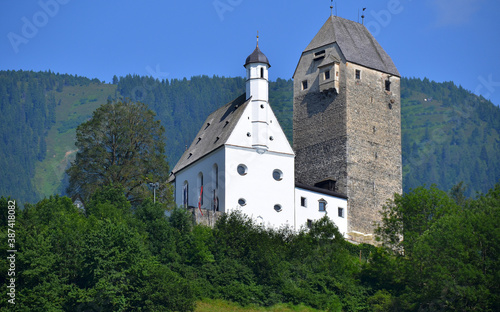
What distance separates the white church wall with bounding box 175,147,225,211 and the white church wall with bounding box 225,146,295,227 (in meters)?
0.77

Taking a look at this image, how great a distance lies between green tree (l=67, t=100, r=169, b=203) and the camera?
2810 inches

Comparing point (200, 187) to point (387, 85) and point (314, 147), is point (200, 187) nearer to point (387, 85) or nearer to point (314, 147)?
point (314, 147)

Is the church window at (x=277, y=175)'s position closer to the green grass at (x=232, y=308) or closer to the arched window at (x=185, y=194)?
the arched window at (x=185, y=194)

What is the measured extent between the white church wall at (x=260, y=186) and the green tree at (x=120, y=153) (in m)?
7.58

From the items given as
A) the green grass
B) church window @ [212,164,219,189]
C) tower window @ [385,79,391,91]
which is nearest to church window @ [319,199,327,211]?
church window @ [212,164,219,189]

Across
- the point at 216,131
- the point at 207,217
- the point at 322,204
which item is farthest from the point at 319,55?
the point at 207,217

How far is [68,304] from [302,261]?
18.3 m

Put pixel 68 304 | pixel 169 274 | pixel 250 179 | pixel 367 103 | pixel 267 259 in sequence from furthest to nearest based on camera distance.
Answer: pixel 367 103 < pixel 250 179 < pixel 267 259 < pixel 169 274 < pixel 68 304

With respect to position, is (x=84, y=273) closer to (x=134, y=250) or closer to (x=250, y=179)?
(x=134, y=250)

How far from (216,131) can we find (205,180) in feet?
16.3

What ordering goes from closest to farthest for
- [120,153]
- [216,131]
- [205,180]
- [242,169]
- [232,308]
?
[232,308], [242,169], [205,180], [120,153], [216,131]

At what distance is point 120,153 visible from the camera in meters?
72.6

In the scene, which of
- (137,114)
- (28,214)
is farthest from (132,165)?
(28,214)

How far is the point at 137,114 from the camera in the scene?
7388cm
